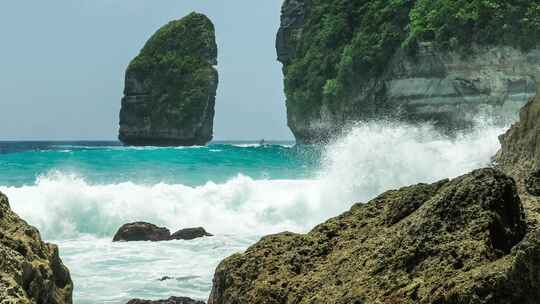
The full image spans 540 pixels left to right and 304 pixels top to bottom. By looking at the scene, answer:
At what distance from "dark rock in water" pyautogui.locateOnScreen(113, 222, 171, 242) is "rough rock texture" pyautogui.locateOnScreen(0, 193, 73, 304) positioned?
6.81m

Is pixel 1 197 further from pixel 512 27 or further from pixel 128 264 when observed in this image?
pixel 512 27

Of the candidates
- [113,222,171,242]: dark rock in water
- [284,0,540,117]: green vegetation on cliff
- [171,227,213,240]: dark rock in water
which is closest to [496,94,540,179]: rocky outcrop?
[171,227,213,240]: dark rock in water

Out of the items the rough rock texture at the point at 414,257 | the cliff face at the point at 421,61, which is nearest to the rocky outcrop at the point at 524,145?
the rough rock texture at the point at 414,257

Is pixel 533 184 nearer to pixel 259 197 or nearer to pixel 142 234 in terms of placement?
pixel 142 234

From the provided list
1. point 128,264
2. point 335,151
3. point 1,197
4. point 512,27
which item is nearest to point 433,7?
point 512,27

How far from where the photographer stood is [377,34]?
43781mm

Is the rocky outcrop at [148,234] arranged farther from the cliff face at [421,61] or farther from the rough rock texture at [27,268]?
the cliff face at [421,61]

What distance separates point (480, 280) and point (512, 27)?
34.3 metres

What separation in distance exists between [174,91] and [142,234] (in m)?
67.8

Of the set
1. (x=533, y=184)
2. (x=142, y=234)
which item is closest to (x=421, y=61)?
(x=142, y=234)

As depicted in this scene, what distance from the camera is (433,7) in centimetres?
3866

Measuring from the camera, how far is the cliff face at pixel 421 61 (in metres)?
33.8

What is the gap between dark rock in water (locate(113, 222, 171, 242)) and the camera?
1188 cm

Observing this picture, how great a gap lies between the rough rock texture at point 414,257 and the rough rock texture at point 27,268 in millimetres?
1136
